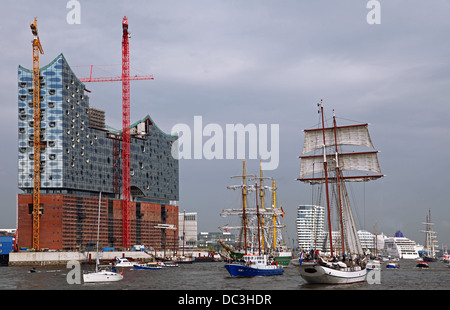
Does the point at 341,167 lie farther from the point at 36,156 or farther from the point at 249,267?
the point at 36,156

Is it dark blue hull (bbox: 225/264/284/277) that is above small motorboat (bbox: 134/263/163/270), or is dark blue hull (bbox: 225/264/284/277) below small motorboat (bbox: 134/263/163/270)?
above

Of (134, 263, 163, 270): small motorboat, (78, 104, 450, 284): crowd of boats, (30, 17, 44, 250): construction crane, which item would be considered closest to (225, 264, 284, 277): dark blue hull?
(78, 104, 450, 284): crowd of boats

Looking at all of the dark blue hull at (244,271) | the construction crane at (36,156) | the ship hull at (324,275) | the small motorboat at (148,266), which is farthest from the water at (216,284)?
the construction crane at (36,156)

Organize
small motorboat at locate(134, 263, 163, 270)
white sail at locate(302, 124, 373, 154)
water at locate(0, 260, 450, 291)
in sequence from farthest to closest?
small motorboat at locate(134, 263, 163, 270), white sail at locate(302, 124, 373, 154), water at locate(0, 260, 450, 291)

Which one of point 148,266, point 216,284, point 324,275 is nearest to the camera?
point 324,275

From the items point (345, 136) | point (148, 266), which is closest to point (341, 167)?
point (345, 136)

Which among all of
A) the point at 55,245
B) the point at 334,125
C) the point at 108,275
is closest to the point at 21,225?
the point at 55,245

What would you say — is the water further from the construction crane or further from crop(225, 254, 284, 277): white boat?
the construction crane

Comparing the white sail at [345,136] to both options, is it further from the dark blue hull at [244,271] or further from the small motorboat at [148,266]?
the small motorboat at [148,266]

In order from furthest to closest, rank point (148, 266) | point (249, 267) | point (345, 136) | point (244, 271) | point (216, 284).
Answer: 1. point (148, 266)
2. point (345, 136)
3. point (244, 271)
4. point (249, 267)
5. point (216, 284)

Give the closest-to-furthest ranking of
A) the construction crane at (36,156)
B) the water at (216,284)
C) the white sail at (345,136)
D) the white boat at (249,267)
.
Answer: the water at (216,284) → the white boat at (249,267) → the white sail at (345,136) → the construction crane at (36,156)

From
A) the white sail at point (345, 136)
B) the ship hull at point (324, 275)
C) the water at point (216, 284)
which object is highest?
the white sail at point (345, 136)

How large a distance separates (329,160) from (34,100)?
119918 millimetres

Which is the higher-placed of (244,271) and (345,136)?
(345,136)
